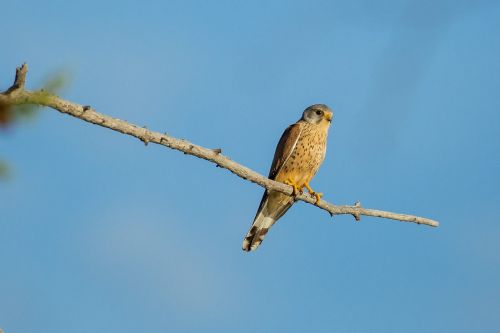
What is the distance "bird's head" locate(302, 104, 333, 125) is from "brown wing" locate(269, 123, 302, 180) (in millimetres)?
155

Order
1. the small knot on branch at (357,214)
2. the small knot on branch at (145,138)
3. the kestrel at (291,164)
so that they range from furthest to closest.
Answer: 1. the kestrel at (291,164)
2. the small knot on branch at (357,214)
3. the small knot on branch at (145,138)

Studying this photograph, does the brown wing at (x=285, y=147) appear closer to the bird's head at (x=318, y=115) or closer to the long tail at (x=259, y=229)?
the bird's head at (x=318, y=115)

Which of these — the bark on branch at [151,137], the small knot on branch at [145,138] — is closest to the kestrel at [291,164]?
the bark on branch at [151,137]

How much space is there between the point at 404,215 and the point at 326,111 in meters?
2.25

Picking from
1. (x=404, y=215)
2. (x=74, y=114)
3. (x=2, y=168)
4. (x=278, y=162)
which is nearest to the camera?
(x=2, y=168)

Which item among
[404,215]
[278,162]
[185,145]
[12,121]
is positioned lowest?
[12,121]

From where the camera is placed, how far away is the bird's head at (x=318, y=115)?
704 cm

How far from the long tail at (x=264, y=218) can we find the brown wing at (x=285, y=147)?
0.87 feet

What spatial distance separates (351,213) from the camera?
210 inches

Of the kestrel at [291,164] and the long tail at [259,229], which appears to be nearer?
the kestrel at [291,164]

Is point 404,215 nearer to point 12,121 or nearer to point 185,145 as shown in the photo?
point 185,145

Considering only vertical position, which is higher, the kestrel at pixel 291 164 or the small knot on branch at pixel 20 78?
the kestrel at pixel 291 164

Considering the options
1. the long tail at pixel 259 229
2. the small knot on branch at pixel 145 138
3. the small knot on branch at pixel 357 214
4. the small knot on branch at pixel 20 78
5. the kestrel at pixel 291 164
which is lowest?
the small knot on branch at pixel 20 78

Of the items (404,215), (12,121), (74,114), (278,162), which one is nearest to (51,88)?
(12,121)
